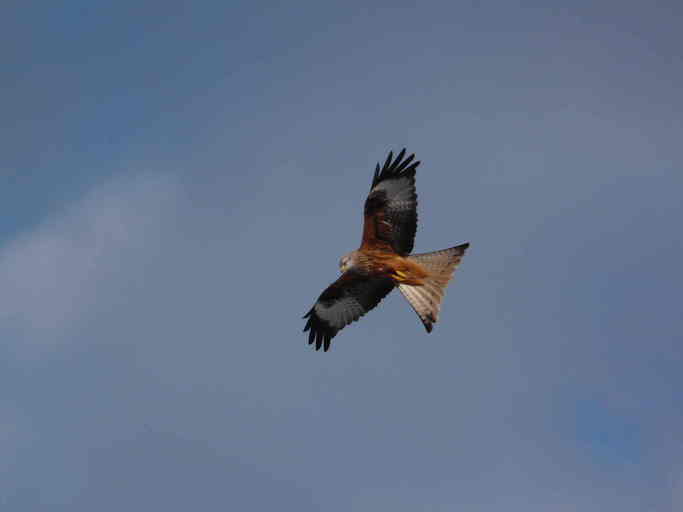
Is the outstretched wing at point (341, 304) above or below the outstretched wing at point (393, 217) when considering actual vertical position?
below

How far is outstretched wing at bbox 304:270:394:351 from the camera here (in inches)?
588

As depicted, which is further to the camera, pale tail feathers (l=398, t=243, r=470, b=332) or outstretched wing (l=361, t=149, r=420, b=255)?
outstretched wing (l=361, t=149, r=420, b=255)

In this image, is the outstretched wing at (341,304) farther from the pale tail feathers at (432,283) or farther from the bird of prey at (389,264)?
the pale tail feathers at (432,283)

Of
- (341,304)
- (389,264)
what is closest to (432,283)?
(389,264)

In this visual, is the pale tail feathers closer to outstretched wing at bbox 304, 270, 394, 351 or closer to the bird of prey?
the bird of prey

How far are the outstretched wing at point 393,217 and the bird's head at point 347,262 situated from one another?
214 millimetres

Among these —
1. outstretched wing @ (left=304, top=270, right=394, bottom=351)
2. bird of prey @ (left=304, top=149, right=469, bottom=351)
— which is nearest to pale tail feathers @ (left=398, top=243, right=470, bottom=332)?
bird of prey @ (left=304, top=149, right=469, bottom=351)

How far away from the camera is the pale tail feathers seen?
13.2 m

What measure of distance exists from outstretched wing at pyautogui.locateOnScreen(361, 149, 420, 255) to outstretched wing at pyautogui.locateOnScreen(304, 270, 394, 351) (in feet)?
1.98

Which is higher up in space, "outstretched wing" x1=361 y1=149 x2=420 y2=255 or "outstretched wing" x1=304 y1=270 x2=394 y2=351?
"outstretched wing" x1=361 y1=149 x2=420 y2=255

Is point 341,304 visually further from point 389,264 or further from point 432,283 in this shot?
point 432,283

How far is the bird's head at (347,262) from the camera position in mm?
14359

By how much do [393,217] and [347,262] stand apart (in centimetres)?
94

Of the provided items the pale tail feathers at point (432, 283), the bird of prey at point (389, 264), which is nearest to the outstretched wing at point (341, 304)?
the bird of prey at point (389, 264)
